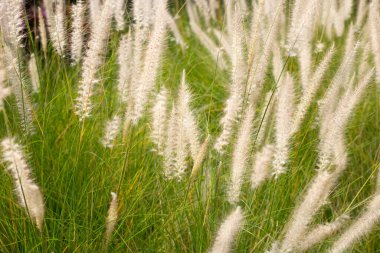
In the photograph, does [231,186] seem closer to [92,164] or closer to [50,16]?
[92,164]

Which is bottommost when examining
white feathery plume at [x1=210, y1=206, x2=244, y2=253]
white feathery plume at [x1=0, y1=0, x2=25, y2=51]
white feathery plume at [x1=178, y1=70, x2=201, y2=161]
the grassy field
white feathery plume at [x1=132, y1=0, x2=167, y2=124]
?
the grassy field

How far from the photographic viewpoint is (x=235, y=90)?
201 centimetres

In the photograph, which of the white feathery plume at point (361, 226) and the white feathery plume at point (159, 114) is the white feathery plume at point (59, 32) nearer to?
the white feathery plume at point (159, 114)

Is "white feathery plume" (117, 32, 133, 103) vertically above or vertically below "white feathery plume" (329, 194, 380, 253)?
above

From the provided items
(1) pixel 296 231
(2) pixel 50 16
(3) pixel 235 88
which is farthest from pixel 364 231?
(2) pixel 50 16

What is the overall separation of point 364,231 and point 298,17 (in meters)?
1.12

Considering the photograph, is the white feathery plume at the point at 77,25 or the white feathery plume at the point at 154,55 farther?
the white feathery plume at the point at 77,25

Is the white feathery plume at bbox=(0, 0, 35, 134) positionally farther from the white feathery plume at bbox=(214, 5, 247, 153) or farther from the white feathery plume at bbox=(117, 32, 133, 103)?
the white feathery plume at bbox=(214, 5, 247, 153)

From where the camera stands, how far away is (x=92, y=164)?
2475 mm

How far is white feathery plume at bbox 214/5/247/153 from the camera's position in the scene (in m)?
1.98

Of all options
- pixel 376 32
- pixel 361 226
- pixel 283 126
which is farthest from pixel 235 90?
pixel 376 32

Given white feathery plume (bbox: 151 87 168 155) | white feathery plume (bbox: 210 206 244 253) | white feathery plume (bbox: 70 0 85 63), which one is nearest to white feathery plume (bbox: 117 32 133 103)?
white feathery plume (bbox: 70 0 85 63)

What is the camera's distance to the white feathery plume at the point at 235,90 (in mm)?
1984

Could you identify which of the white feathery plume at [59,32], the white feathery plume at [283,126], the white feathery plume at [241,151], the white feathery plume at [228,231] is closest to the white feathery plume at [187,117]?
the white feathery plume at [241,151]
